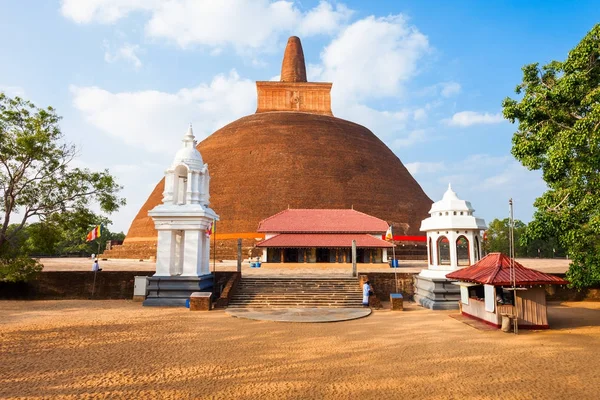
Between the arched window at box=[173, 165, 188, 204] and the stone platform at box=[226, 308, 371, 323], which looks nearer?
the stone platform at box=[226, 308, 371, 323]

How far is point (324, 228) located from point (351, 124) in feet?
68.8

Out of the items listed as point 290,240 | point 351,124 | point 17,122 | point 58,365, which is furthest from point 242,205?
point 58,365

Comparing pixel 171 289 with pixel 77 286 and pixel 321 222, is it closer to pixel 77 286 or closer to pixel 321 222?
pixel 77 286

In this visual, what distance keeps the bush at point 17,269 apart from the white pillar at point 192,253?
713cm

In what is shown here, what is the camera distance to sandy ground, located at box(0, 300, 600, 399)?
621cm

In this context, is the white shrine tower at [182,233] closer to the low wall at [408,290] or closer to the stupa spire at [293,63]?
the low wall at [408,290]

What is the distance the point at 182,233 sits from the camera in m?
17.1

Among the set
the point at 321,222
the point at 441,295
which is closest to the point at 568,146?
the point at 441,295

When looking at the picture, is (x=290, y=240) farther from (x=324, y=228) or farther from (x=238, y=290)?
(x=238, y=290)

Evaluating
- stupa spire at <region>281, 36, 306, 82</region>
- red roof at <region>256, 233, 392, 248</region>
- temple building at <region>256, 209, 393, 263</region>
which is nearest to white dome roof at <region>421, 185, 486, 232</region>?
temple building at <region>256, 209, 393, 263</region>

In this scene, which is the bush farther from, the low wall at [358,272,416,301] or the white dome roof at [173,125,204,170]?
the low wall at [358,272,416,301]

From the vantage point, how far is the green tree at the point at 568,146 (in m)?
10.4

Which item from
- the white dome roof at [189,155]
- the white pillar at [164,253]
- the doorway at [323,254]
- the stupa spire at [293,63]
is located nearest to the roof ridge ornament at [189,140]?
the white dome roof at [189,155]

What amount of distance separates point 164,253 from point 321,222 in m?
17.5
